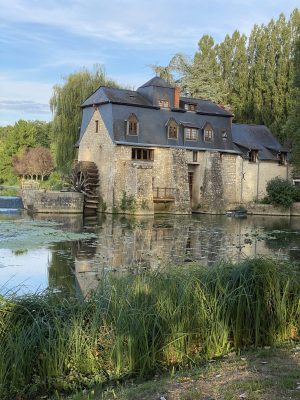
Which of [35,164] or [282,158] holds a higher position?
[35,164]

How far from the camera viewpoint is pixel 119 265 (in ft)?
43.0

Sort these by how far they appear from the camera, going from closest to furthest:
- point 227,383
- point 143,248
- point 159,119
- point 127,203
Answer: point 227,383, point 143,248, point 127,203, point 159,119

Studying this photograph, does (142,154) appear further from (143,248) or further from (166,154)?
(143,248)

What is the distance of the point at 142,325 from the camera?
5562 millimetres

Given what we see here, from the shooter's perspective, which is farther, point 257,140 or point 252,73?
point 252,73

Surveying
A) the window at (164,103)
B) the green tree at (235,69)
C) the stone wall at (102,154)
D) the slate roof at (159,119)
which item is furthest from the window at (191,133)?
the green tree at (235,69)

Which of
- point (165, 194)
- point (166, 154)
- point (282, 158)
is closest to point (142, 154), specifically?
point (166, 154)

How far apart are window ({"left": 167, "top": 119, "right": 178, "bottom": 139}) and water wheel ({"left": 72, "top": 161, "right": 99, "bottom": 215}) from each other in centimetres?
560

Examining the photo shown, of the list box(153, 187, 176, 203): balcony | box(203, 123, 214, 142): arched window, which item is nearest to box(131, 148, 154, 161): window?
box(153, 187, 176, 203): balcony

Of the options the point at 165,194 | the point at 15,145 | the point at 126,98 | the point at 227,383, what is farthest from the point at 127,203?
the point at 15,145

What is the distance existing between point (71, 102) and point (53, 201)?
37.2ft

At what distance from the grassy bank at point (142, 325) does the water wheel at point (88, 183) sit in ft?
88.5

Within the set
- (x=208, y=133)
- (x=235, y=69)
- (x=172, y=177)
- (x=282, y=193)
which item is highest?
(x=235, y=69)

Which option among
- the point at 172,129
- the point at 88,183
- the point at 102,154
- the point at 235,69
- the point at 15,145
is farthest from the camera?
the point at 15,145
